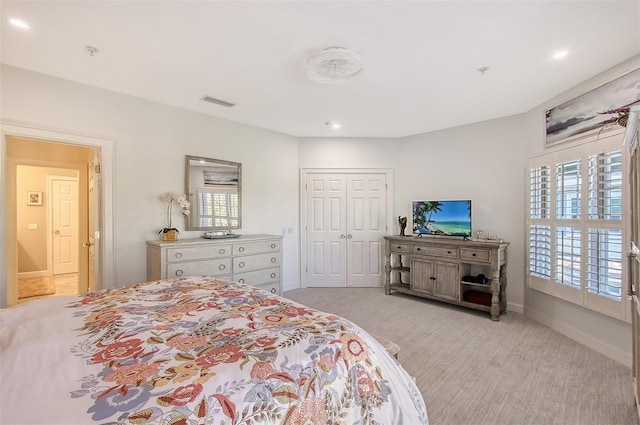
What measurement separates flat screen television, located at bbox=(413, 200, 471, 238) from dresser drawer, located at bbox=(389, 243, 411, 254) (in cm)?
34

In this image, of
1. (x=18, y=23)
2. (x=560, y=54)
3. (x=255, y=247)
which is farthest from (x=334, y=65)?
(x=255, y=247)

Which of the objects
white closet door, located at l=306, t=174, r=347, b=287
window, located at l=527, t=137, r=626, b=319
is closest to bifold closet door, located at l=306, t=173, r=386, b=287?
white closet door, located at l=306, t=174, r=347, b=287

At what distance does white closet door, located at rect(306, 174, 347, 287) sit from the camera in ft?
16.7

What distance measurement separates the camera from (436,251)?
4.08 metres

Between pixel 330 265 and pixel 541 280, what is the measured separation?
2981mm

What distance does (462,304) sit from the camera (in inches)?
151

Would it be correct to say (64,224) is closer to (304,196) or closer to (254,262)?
(254,262)

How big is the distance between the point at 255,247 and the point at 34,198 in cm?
546

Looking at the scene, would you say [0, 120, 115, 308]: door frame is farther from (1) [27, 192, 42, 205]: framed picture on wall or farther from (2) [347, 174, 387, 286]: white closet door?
(1) [27, 192, 42, 205]: framed picture on wall

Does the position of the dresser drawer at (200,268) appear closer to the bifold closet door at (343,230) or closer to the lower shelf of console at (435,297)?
the bifold closet door at (343,230)

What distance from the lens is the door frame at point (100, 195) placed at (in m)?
2.52

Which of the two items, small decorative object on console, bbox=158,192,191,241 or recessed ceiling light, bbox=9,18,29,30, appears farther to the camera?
small decorative object on console, bbox=158,192,191,241

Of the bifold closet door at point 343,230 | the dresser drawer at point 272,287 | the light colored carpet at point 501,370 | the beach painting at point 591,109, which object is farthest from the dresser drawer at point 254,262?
the beach painting at point 591,109

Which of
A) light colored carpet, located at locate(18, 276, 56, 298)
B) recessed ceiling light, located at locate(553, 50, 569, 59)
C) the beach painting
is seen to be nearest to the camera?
recessed ceiling light, located at locate(553, 50, 569, 59)
